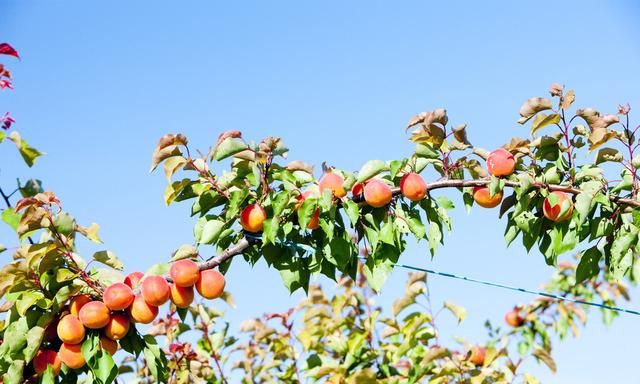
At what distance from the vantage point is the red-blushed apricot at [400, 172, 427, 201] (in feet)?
7.32

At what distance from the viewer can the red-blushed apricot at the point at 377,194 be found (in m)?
2.21

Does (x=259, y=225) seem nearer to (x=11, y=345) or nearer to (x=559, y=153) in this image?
(x=11, y=345)

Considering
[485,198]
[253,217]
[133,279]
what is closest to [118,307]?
[133,279]

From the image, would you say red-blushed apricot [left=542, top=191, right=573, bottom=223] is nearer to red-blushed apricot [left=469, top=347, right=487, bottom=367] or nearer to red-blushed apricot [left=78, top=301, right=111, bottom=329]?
red-blushed apricot [left=469, top=347, right=487, bottom=367]

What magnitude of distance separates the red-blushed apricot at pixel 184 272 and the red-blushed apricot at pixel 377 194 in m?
0.55

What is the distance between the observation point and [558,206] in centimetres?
225

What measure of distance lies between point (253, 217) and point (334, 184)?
26 centimetres

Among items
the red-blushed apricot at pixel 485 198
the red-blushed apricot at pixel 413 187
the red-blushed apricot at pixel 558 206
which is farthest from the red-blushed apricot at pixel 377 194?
the red-blushed apricot at pixel 558 206

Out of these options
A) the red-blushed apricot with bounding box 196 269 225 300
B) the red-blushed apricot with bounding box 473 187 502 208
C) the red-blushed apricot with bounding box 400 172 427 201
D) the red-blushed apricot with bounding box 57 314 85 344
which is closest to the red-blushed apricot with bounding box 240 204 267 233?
the red-blushed apricot with bounding box 196 269 225 300

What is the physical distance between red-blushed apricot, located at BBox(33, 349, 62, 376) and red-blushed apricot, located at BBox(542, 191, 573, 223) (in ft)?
4.94

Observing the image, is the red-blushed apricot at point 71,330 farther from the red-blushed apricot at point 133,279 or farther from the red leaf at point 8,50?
the red leaf at point 8,50

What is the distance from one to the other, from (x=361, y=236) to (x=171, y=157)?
62 cm

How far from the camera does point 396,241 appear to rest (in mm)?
2291

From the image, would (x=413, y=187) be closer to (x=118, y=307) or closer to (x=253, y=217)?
(x=253, y=217)
